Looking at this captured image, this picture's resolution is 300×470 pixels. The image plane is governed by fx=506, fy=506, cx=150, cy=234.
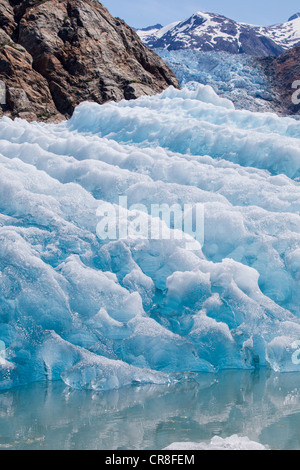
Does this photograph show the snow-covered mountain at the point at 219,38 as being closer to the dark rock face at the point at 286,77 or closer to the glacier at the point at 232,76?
the glacier at the point at 232,76

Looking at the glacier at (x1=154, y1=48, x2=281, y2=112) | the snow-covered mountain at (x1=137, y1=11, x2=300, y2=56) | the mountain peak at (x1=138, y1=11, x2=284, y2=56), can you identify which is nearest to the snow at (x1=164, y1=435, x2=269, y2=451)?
the glacier at (x1=154, y1=48, x2=281, y2=112)

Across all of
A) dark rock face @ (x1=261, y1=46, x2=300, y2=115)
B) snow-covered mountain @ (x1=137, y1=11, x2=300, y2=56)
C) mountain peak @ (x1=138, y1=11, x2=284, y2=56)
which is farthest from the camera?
snow-covered mountain @ (x1=137, y1=11, x2=300, y2=56)

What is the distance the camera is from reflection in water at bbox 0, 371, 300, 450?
326 cm

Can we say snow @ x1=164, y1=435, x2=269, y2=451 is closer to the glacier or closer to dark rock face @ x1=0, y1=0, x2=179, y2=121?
dark rock face @ x1=0, y1=0, x2=179, y2=121

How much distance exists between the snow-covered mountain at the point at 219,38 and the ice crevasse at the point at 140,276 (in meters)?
76.7

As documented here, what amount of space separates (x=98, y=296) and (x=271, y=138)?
223 inches

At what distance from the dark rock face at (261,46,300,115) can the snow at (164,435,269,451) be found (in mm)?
39926

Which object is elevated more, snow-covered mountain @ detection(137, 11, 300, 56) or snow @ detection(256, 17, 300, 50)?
snow @ detection(256, 17, 300, 50)

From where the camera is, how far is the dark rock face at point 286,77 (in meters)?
41.6

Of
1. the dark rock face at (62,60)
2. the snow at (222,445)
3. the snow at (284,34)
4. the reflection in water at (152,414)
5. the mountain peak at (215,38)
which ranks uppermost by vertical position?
the snow at (284,34)

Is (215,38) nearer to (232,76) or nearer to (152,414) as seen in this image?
(232,76)

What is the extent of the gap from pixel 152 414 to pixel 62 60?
20.5 m

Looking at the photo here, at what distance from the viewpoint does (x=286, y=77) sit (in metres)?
47.6

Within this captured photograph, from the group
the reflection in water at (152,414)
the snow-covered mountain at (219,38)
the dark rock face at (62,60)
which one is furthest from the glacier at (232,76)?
the reflection in water at (152,414)
